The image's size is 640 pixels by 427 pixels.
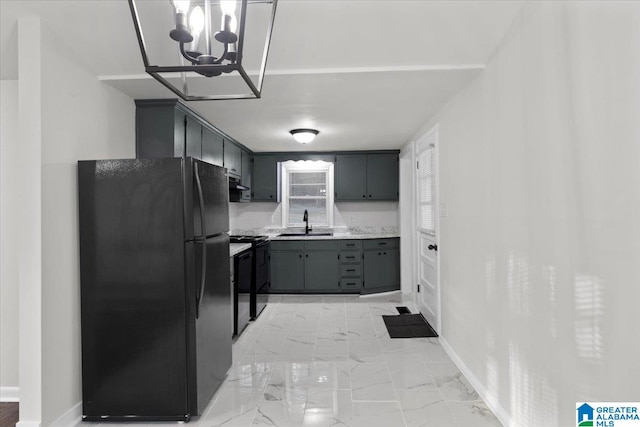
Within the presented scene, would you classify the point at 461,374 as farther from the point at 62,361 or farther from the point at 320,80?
the point at 62,361

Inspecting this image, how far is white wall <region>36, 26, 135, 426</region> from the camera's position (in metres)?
2.16

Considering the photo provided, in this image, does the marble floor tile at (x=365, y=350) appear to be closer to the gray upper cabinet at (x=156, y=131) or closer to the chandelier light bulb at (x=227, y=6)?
the gray upper cabinet at (x=156, y=131)

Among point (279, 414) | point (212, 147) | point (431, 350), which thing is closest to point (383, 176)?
point (212, 147)

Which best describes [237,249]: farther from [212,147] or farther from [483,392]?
[483,392]

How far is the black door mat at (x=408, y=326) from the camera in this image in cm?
396

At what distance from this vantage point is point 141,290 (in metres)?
2.39

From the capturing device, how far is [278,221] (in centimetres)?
641

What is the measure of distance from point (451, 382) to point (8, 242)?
3.45m

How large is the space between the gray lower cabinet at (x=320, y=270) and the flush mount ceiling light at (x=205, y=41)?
126 inches

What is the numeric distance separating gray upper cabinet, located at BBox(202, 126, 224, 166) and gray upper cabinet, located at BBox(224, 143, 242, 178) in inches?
8.0

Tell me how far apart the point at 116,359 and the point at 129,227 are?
2.72 feet

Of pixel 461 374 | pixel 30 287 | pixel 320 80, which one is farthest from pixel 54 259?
pixel 461 374

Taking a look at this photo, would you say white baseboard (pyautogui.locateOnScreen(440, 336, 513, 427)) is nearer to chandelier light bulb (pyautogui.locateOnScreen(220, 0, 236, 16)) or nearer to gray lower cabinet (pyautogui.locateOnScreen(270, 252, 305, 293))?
chandelier light bulb (pyautogui.locateOnScreen(220, 0, 236, 16))

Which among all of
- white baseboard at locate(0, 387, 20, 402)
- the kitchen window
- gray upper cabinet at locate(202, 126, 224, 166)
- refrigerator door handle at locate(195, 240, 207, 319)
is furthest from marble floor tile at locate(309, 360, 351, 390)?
the kitchen window
